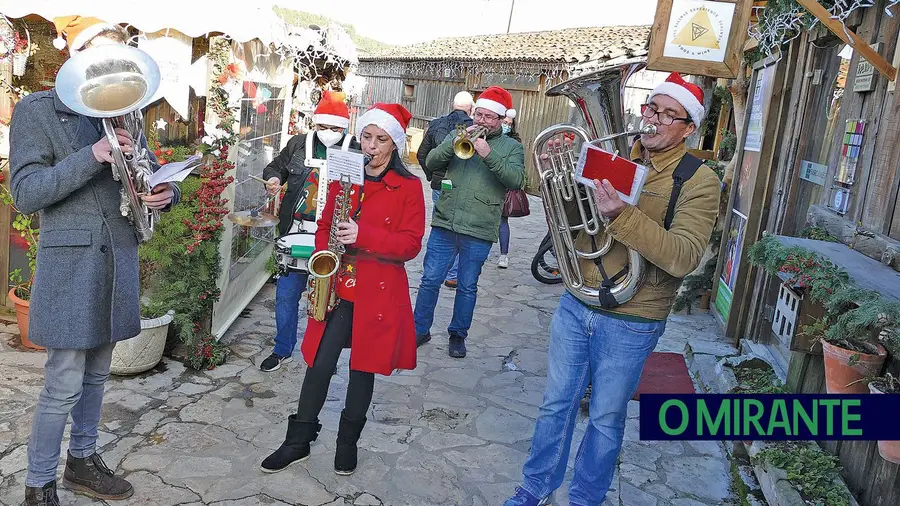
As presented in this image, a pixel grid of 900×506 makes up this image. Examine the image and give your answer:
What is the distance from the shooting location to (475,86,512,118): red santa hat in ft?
18.6

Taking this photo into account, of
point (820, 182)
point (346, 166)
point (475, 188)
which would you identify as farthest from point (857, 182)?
point (346, 166)

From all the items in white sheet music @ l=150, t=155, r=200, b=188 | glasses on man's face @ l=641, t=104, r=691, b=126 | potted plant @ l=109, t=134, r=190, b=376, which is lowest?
potted plant @ l=109, t=134, r=190, b=376

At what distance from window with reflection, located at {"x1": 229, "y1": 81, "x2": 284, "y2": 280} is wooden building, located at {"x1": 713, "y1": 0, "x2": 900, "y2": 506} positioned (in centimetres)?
384

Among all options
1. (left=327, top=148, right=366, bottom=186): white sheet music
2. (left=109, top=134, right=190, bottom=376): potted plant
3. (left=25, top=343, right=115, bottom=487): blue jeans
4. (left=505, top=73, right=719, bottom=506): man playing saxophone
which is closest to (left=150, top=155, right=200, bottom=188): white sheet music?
(left=327, top=148, right=366, bottom=186): white sheet music

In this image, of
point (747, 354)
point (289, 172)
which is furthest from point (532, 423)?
point (289, 172)

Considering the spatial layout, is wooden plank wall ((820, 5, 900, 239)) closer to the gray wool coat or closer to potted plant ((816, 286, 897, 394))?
potted plant ((816, 286, 897, 394))

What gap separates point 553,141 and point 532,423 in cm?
214

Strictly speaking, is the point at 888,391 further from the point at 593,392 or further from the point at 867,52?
the point at 867,52

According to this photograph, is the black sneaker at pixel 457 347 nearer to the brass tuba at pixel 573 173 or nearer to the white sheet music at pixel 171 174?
the brass tuba at pixel 573 173

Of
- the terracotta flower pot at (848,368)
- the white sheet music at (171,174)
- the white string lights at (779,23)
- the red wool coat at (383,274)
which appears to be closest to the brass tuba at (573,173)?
the red wool coat at (383,274)

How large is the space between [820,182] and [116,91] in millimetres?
4279

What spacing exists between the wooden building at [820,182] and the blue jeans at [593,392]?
1.00m

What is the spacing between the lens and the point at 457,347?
5.67 meters

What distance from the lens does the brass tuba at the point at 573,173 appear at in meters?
3.00
